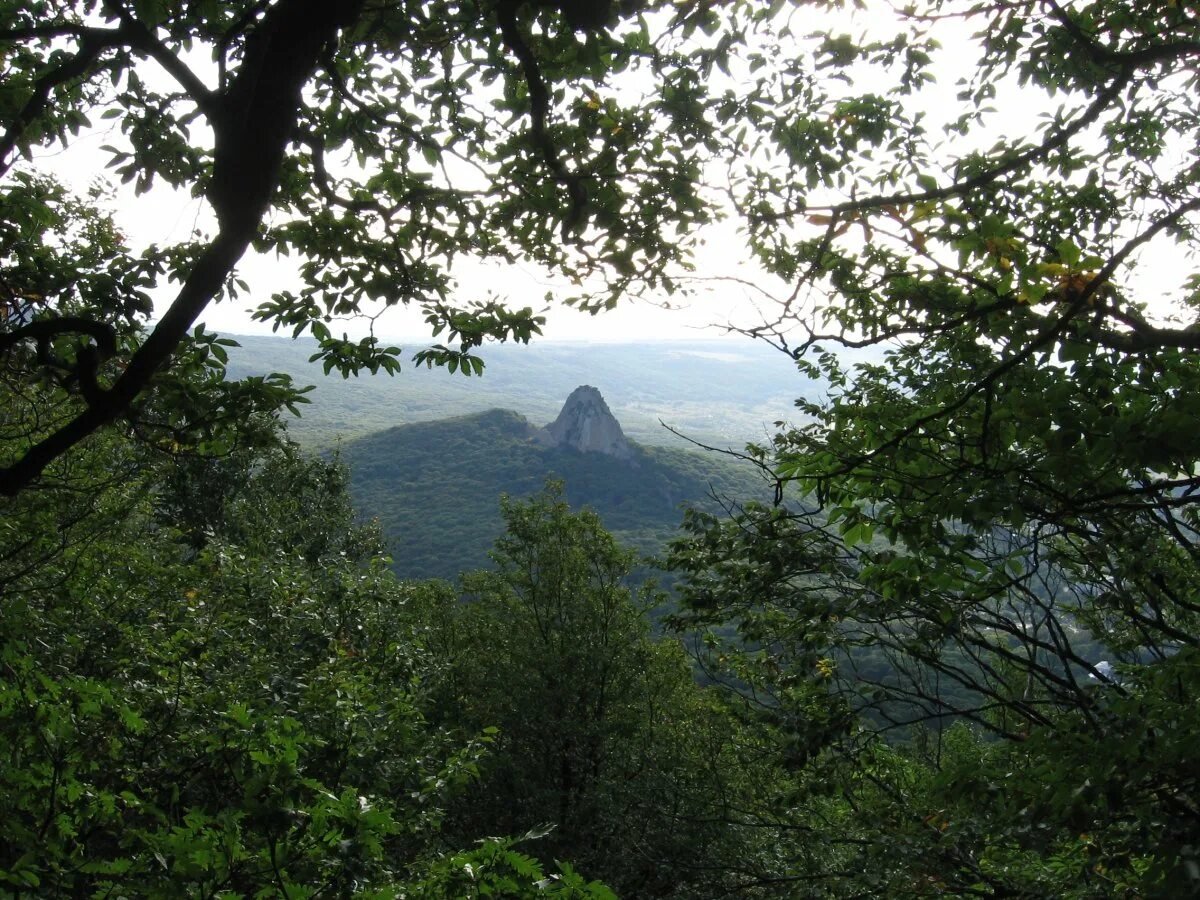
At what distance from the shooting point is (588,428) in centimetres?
18000

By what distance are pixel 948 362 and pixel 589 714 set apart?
51.1 ft

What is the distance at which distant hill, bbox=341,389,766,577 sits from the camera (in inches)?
5138

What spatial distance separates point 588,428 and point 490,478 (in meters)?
30.7

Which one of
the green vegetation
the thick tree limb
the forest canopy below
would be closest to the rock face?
the green vegetation

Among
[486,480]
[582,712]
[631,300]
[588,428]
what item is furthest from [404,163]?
[588,428]

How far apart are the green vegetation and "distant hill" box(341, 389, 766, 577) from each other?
0.23 metres

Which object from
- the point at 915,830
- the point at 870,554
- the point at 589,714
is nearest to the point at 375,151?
the point at 870,554

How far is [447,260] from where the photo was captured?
18.4 ft

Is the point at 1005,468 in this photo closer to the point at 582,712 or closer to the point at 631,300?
the point at 631,300

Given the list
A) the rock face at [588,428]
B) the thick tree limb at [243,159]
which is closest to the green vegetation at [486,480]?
the rock face at [588,428]

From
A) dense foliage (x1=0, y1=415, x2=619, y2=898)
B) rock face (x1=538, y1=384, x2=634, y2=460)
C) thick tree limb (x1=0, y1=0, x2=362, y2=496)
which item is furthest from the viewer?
rock face (x1=538, y1=384, x2=634, y2=460)

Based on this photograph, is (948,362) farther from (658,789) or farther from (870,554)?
(658,789)

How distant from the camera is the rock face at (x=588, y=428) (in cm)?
17762

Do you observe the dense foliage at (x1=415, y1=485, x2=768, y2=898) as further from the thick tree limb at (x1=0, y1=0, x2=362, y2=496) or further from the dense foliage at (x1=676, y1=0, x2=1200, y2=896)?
the thick tree limb at (x1=0, y1=0, x2=362, y2=496)
